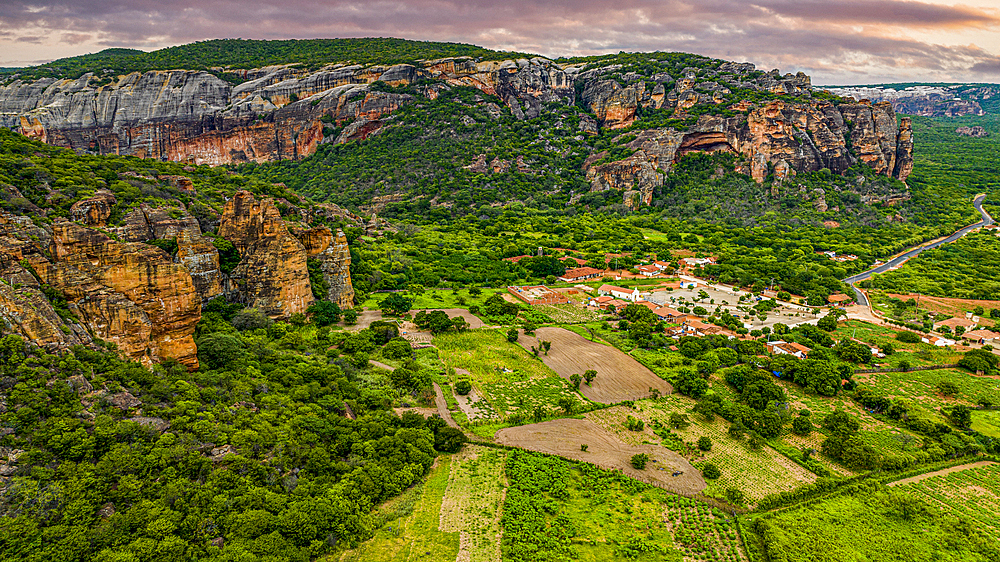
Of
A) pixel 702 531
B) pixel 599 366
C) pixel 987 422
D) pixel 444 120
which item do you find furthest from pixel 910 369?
pixel 444 120

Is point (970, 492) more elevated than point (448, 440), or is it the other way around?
point (448, 440)

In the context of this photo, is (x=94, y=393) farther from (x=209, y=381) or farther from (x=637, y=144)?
(x=637, y=144)

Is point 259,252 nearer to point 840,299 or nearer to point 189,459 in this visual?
point 189,459

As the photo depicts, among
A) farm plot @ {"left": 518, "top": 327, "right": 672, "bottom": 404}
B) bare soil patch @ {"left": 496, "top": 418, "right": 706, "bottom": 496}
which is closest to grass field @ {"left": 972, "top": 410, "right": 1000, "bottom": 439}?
farm plot @ {"left": 518, "top": 327, "right": 672, "bottom": 404}

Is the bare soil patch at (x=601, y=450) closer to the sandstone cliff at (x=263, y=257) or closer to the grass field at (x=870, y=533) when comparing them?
the grass field at (x=870, y=533)

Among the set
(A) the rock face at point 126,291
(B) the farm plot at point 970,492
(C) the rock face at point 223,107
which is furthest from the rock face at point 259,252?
(C) the rock face at point 223,107

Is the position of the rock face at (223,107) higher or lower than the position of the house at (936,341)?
higher

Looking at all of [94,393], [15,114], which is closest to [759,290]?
[94,393]
